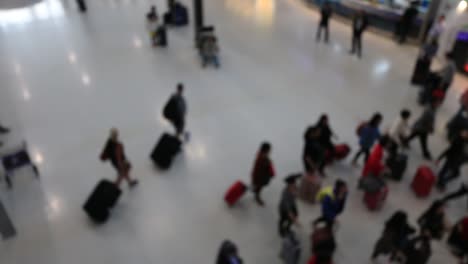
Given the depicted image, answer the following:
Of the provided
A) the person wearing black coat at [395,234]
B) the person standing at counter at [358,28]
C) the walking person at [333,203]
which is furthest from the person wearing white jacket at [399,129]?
the person standing at counter at [358,28]

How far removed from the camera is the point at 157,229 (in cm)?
634

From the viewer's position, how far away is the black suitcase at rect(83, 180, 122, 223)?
20.6 feet

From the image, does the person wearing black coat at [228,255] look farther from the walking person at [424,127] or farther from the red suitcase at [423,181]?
the walking person at [424,127]

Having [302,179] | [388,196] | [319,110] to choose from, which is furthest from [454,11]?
[302,179]

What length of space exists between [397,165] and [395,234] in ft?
7.13

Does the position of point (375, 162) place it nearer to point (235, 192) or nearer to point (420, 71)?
point (235, 192)

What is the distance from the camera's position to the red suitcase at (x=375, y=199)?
6441mm

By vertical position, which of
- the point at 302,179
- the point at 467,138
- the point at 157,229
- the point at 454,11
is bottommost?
the point at 157,229

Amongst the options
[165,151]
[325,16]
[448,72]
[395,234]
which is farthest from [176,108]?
[325,16]

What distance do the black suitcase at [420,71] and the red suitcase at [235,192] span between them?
6153mm

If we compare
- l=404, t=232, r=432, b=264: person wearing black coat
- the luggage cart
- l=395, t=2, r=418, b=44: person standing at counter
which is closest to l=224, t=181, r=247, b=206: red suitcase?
l=404, t=232, r=432, b=264: person wearing black coat

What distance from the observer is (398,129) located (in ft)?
23.2

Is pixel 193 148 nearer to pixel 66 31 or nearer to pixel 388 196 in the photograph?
pixel 388 196

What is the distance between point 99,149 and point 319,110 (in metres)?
5.09
